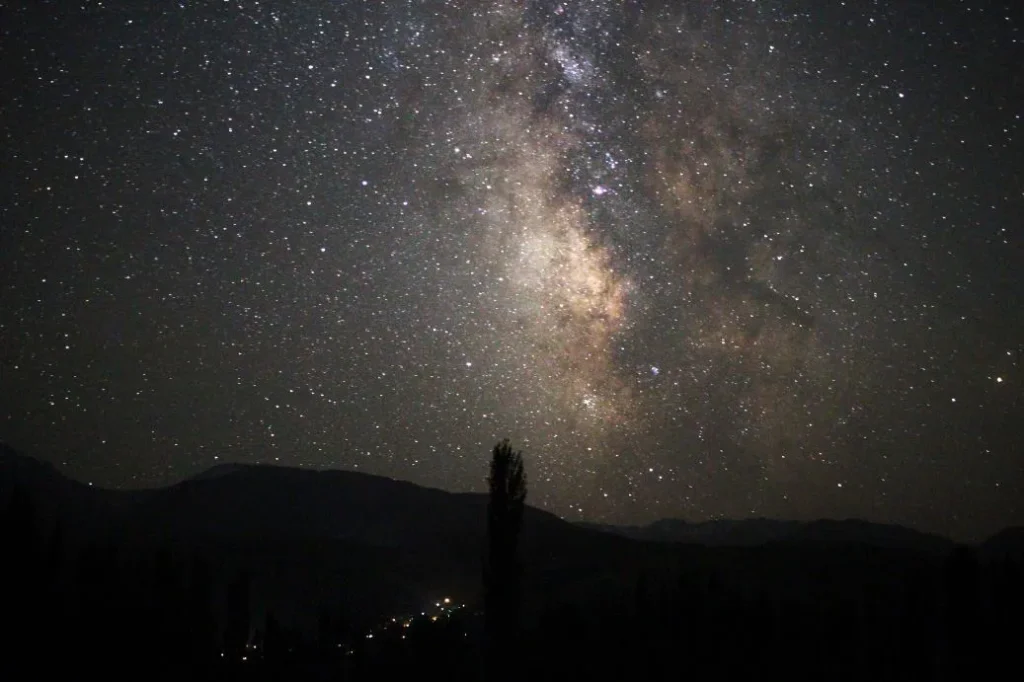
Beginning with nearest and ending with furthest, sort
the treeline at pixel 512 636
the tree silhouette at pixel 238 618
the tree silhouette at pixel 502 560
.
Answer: the tree silhouette at pixel 502 560, the treeline at pixel 512 636, the tree silhouette at pixel 238 618

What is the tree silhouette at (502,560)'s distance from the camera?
2619 centimetres

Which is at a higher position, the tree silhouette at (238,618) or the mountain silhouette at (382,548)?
the mountain silhouette at (382,548)

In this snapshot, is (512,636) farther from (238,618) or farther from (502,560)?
(238,618)

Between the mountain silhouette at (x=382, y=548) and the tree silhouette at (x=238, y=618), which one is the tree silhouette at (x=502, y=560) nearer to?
the mountain silhouette at (x=382, y=548)

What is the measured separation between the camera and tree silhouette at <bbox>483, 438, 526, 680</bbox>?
26186 mm

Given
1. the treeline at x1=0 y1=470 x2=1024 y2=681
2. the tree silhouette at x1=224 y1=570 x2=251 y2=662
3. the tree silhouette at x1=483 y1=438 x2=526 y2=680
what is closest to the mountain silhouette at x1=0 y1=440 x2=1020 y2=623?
the tree silhouette at x1=224 y1=570 x2=251 y2=662

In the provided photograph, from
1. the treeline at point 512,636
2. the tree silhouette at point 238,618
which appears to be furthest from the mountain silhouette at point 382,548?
the treeline at point 512,636

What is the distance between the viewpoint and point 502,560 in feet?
89.6

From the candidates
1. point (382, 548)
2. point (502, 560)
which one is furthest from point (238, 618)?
point (382, 548)

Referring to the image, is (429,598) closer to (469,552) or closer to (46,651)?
(469,552)

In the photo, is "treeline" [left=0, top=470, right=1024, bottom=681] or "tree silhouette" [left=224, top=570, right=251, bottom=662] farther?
"tree silhouette" [left=224, top=570, right=251, bottom=662]

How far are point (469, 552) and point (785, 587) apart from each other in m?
56.0

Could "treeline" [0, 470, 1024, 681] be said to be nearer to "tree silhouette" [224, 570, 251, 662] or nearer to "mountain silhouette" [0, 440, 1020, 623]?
"tree silhouette" [224, 570, 251, 662]

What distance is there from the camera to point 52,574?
32469mm
